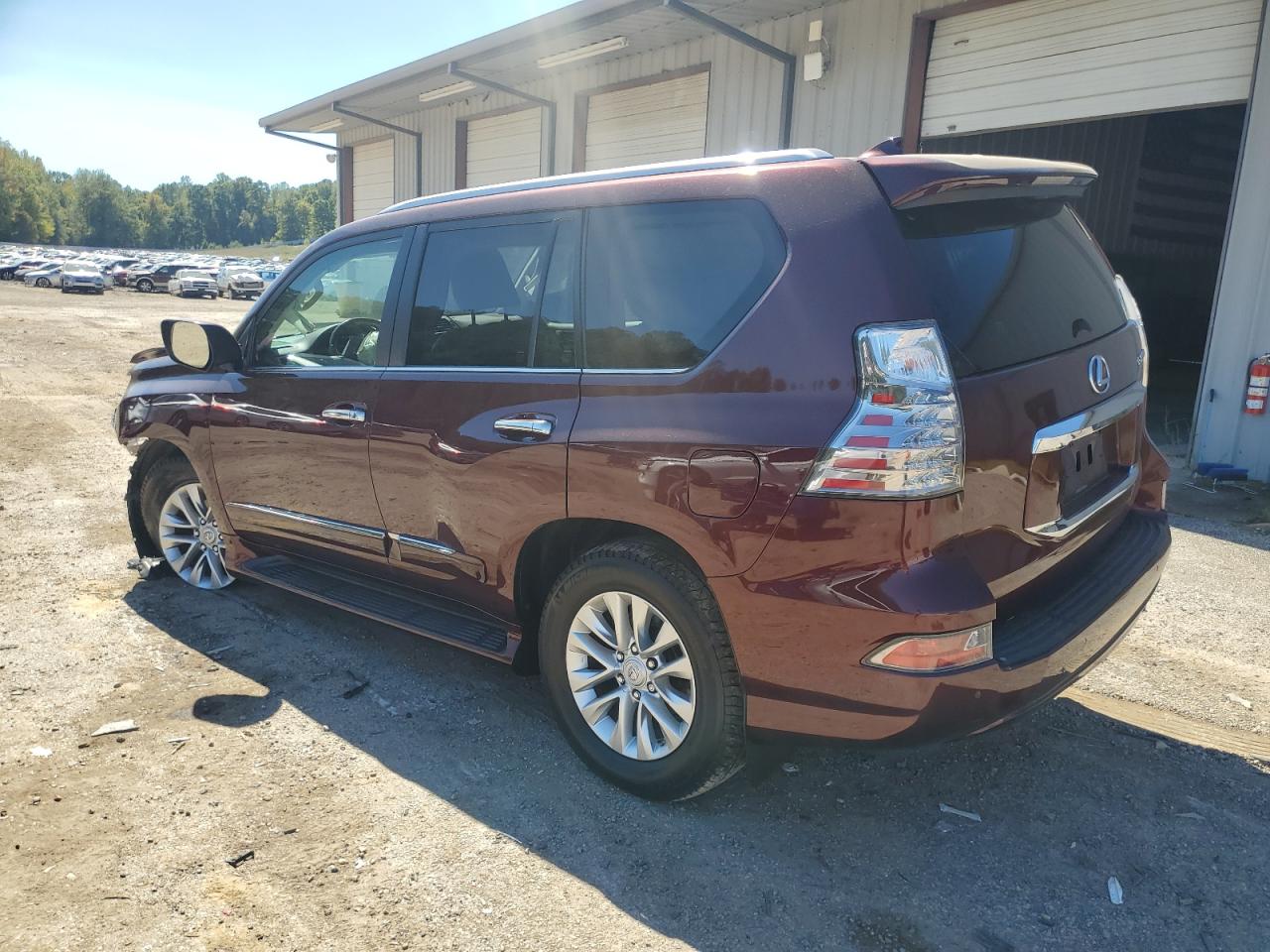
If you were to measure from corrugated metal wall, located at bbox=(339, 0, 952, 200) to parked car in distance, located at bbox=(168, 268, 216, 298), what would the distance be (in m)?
37.5

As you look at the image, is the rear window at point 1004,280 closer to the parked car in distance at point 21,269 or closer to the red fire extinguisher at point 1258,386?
the red fire extinguisher at point 1258,386

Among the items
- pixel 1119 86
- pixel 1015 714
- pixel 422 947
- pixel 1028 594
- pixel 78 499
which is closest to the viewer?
pixel 422 947

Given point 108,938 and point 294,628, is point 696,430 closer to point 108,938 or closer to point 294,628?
point 108,938

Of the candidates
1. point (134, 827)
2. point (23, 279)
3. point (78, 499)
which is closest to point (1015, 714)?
point (134, 827)

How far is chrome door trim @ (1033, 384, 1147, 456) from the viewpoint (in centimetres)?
252

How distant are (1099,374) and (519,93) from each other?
38.4 ft

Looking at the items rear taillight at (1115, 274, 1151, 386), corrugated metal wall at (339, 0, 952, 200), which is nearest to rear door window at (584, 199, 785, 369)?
rear taillight at (1115, 274, 1151, 386)

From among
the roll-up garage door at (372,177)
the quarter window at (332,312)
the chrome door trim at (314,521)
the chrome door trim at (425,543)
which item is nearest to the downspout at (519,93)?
the roll-up garage door at (372,177)

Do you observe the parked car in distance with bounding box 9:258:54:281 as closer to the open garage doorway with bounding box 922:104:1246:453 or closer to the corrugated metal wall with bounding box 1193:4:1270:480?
the open garage doorway with bounding box 922:104:1246:453

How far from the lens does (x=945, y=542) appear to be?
2324mm

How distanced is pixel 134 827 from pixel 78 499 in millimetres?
4559

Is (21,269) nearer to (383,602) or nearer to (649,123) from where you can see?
(649,123)

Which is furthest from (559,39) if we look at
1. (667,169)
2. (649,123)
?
(667,169)

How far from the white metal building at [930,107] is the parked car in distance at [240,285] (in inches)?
1124
